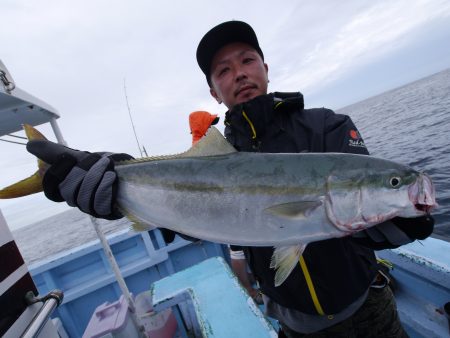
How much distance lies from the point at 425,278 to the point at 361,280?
190cm

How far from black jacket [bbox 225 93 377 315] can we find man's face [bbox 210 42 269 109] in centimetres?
22

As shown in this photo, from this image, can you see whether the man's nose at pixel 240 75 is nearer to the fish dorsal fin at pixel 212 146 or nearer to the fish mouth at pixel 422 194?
the fish dorsal fin at pixel 212 146

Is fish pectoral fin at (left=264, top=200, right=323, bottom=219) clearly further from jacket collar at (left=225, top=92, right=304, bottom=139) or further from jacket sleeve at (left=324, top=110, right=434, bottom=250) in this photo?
jacket collar at (left=225, top=92, right=304, bottom=139)

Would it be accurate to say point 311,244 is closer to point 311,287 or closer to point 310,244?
point 310,244

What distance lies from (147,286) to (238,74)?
20.5ft

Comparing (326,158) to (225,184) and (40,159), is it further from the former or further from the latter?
(40,159)

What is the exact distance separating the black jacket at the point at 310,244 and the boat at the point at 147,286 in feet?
2.16

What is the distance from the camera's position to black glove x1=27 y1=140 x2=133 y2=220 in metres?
2.38

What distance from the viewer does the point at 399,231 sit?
2.04 metres

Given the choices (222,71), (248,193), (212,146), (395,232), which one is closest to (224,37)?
(222,71)

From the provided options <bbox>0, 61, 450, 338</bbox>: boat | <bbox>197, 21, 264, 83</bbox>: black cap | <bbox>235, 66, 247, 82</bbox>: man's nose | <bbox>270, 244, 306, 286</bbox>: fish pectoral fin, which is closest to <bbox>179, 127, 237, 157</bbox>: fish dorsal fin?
<bbox>235, 66, 247, 82</bbox>: man's nose

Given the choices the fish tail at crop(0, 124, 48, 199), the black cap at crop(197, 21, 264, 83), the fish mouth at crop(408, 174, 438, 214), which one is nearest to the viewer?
the fish mouth at crop(408, 174, 438, 214)

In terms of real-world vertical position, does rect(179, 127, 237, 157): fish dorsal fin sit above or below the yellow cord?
above

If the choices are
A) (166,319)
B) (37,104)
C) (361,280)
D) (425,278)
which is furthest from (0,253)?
(425,278)
